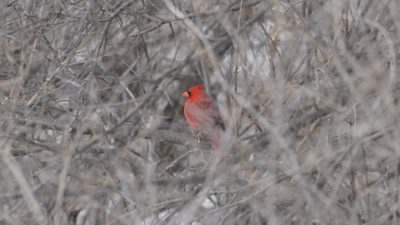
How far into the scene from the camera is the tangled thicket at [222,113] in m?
4.12

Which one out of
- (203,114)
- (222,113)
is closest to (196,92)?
(203,114)

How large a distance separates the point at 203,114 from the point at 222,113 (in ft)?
5.42

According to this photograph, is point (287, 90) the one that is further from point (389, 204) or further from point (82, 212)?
point (82, 212)

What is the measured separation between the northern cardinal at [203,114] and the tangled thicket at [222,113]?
15 cm

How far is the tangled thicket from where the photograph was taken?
412cm

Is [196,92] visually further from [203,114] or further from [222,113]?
[222,113]

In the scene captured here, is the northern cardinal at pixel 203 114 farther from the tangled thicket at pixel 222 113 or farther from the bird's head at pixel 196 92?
the tangled thicket at pixel 222 113

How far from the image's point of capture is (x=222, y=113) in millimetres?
4992

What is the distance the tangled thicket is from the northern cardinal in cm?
15

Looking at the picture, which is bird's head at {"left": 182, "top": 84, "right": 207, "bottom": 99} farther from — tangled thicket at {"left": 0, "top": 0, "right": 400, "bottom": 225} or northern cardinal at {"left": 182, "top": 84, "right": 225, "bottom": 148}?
tangled thicket at {"left": 0, "top": 0, "right": 400, "bottom": 225}

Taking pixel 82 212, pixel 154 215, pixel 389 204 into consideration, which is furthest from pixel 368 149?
pixel 82 212

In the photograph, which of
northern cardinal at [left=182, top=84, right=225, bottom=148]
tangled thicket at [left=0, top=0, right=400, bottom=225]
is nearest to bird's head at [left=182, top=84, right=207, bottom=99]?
northern cardinal at [left=182, top=84, right=225, bottom=148]

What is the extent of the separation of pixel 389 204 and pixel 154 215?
4.42 ft

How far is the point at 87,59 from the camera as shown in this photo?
5797 millimetres
